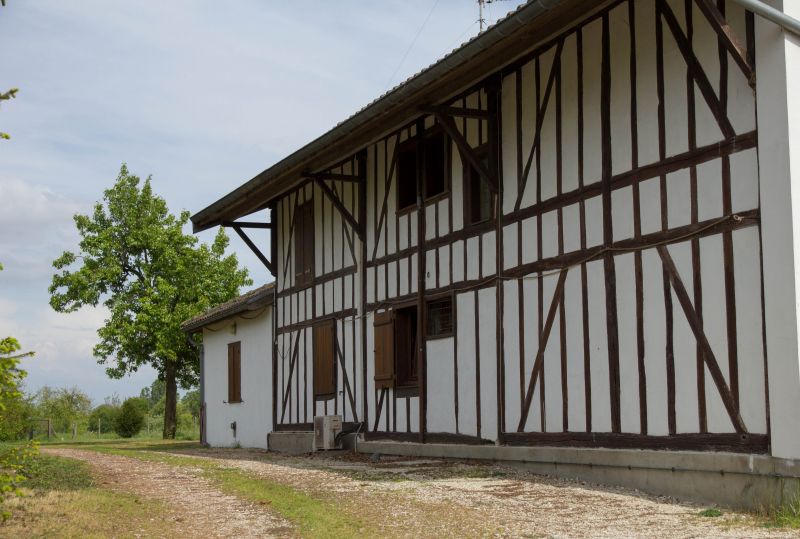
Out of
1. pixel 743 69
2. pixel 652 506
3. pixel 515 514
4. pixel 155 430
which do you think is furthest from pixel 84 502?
pixel 155 430

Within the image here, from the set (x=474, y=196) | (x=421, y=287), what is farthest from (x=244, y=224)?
(x=474, y=196)

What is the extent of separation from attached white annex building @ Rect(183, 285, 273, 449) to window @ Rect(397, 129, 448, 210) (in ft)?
19.8

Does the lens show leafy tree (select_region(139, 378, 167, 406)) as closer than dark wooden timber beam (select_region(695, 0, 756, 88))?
No

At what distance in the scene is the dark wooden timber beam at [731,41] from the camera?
8445 mm

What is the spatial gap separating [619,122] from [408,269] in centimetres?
512

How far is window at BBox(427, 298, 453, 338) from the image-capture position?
1351 centimetres

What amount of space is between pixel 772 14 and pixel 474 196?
18.8 feet

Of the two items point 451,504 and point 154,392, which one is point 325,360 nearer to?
point 451,504

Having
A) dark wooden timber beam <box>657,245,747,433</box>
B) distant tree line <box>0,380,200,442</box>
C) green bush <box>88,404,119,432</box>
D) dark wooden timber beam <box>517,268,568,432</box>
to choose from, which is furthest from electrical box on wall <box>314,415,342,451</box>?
green bush <box>88,404,119,432</box>

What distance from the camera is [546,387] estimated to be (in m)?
11.1

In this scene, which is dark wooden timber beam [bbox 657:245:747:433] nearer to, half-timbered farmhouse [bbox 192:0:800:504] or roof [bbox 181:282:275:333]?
half-timbered farmhouse [bbox 192:0:800:504]

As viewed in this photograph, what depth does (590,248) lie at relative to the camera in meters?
10.5

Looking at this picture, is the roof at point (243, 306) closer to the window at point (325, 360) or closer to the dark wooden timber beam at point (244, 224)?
the dark wooden timber beam at point (244, 224)

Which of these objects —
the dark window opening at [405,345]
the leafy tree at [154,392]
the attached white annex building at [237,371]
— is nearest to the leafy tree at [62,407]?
the attached white annex building at [237,371]
